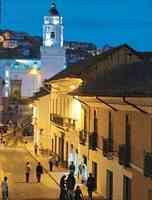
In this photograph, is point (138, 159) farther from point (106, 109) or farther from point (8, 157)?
point (8, 157)

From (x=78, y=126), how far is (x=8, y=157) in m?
15.4

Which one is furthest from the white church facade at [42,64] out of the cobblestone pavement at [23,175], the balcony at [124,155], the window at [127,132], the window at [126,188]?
the balcony at [124,155]

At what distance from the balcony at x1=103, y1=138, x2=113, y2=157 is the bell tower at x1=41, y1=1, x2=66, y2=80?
66.9m

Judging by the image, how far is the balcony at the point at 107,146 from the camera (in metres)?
31.3

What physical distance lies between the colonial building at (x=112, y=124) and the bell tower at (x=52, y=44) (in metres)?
47.0

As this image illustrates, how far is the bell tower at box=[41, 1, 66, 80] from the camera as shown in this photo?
98562 mm

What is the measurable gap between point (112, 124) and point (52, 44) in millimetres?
72161

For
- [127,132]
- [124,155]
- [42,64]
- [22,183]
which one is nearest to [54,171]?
[22,183]

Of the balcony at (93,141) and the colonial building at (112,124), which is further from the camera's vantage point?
the balcony at (93,141)

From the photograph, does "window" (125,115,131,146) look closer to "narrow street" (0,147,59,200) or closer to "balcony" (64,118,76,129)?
"narrow street" (0,147,59,200)

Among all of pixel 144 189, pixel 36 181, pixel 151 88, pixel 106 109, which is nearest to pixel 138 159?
pixel 144 189

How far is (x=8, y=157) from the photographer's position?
5609cm

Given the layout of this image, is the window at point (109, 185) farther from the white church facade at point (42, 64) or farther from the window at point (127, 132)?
the white church facade at point (42, 64)

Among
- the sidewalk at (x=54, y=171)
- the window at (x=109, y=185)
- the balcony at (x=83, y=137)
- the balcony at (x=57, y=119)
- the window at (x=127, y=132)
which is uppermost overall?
the window at (x=127, y=132)
